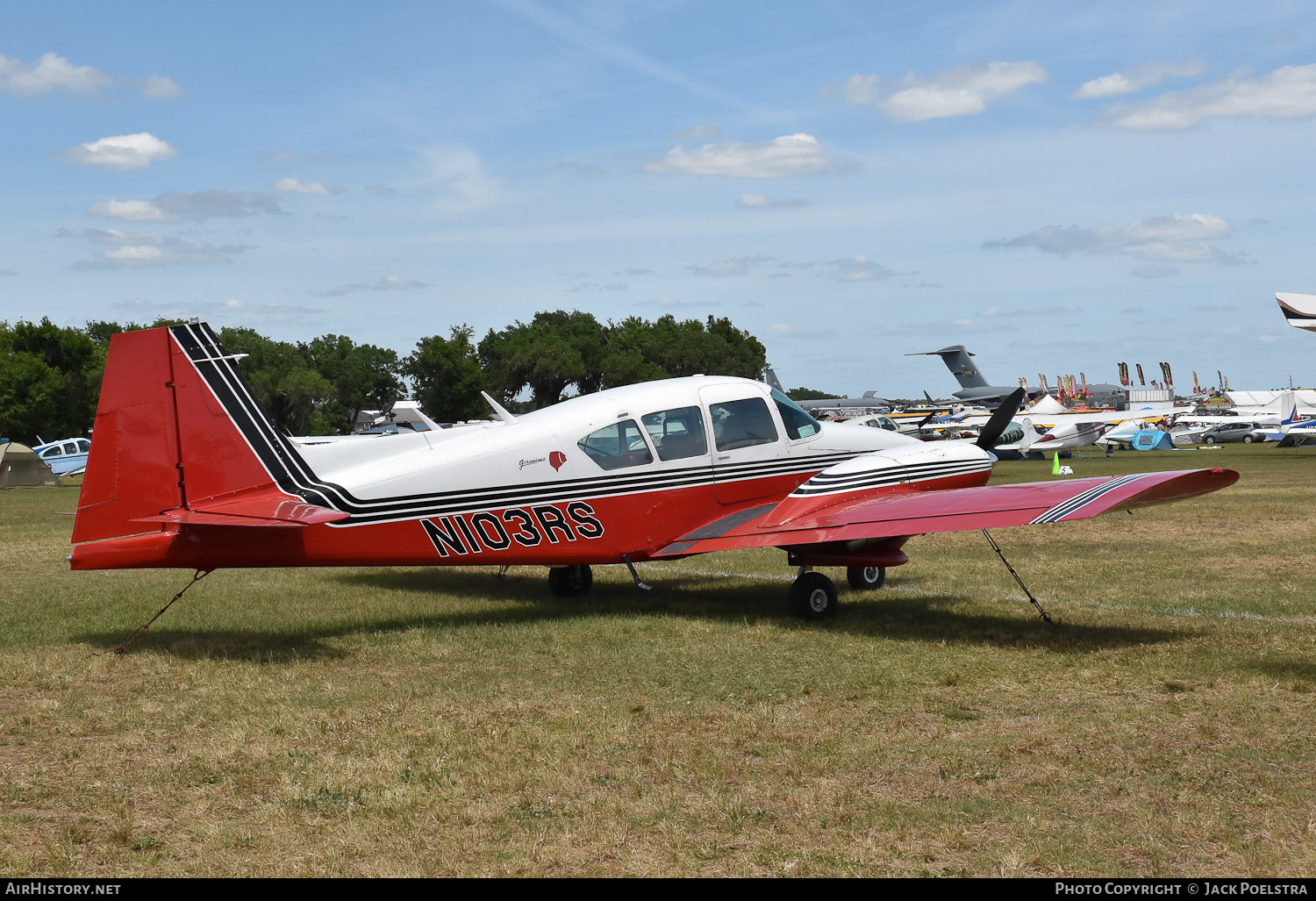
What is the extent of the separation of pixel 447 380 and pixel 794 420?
72.5 meters

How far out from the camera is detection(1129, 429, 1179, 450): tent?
56000 mm

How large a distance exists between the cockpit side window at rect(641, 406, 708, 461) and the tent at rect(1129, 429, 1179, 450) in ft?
167

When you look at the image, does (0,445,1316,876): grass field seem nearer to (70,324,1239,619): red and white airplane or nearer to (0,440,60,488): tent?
(70,324,1239,619): red and white airplane

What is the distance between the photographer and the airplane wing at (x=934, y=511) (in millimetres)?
8867

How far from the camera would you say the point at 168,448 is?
346 inches

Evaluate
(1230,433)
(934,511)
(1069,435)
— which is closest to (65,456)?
(1069,435)

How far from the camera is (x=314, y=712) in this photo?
23.7ft

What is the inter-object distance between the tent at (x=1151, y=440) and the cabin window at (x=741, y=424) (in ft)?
165

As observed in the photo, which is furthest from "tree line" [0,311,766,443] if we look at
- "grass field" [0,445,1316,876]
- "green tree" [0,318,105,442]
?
"grass field" [0,445,1316,876]

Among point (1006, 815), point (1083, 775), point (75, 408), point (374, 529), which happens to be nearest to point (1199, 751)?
point (1083, 775)

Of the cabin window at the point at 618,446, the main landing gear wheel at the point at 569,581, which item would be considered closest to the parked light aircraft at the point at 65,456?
the main landing gear wheel at the point at 569,581

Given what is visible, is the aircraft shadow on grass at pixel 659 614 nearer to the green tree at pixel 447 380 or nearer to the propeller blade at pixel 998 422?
the propeller blade at pixel 998 422

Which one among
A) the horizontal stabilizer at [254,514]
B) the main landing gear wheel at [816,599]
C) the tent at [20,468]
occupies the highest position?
the tent at [20,468]
